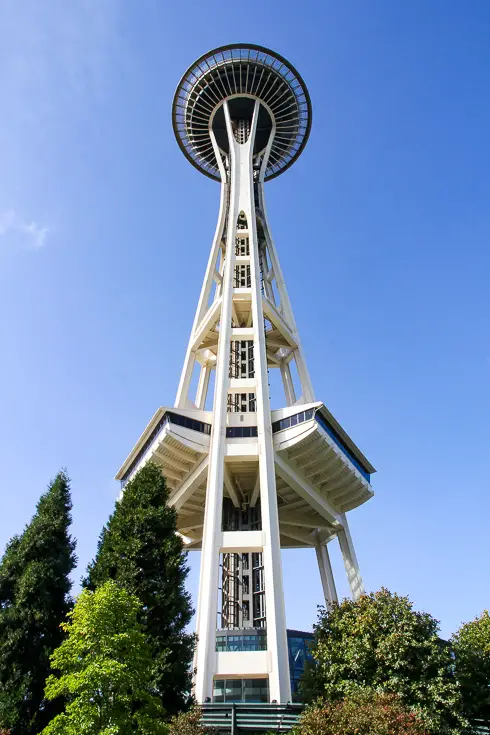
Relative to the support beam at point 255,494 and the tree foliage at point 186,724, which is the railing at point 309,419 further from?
the tree foliage at point 186,724

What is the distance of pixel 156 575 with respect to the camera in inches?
751

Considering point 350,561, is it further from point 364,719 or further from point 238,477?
point 364,719

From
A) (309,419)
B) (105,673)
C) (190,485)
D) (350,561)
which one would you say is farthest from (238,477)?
(105,673)

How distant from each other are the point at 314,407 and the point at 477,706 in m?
17.3

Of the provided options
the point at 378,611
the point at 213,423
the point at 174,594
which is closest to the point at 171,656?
the point at 174,594

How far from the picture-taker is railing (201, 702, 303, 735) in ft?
70.5

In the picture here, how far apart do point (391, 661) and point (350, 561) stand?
1887 centimetres

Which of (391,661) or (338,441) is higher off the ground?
(338,441)

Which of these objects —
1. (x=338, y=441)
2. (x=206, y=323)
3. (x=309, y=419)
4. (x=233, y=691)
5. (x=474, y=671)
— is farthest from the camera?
(x=206, y=323)

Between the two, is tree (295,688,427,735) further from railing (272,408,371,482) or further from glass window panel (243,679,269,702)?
railing (272,408,371,482)

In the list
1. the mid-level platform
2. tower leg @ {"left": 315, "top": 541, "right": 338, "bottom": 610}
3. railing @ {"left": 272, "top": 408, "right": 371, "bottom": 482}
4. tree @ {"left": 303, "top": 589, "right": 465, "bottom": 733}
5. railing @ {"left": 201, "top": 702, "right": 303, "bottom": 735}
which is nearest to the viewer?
tree @ {"left": 303, "top": 589, "right": 465, "bottom": 733}

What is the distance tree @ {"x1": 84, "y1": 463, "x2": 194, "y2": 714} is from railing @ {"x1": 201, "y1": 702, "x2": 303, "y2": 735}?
446cm

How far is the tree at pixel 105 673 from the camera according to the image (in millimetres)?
13773

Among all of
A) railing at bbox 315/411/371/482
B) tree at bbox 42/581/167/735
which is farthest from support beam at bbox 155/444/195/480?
tree at bbox 42/581/167/735
